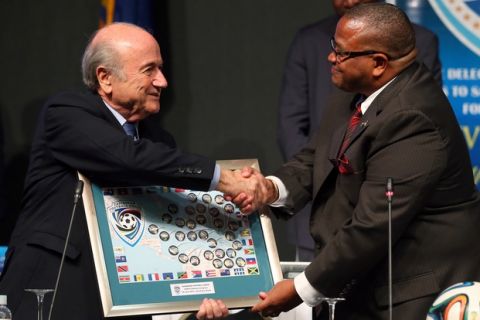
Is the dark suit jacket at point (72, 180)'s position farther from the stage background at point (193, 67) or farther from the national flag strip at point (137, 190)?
the stage background at point (193, 67)

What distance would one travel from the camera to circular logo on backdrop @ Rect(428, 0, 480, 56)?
22.5ft

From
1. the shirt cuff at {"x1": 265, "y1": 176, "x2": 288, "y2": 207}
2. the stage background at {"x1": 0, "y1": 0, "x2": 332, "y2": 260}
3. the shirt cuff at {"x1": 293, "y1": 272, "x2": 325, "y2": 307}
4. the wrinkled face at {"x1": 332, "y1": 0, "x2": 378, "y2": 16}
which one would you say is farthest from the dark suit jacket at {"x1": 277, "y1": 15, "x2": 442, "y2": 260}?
the shirt cuff at {"x1": 293, "y1": 272, "x2": 325, "y2": 307}

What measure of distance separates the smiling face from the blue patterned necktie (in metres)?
0.03

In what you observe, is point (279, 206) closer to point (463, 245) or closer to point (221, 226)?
point (221, 226)

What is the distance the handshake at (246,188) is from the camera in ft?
14.6

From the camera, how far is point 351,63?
423cm

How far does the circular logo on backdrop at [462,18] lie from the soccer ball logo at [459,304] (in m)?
3.65

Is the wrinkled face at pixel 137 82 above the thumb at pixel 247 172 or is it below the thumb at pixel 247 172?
above

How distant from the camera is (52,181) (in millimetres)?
4367

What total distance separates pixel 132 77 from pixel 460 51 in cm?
305

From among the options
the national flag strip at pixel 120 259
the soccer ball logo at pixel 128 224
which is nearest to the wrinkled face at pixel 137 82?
the soccer ball logo at pixel 128 224

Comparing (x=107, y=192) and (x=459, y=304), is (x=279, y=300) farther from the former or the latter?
(x=459, y=304)

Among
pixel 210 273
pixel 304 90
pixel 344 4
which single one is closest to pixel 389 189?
pixel 210 273

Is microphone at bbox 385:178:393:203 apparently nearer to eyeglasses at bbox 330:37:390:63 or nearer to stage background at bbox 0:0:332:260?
eyeglasses at bbox 330:37:390:63
